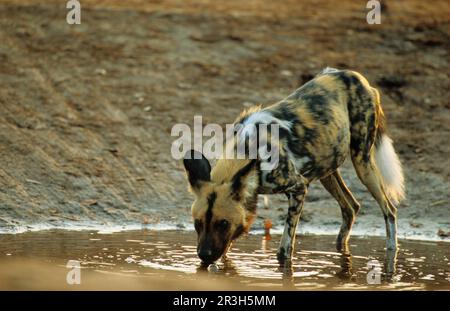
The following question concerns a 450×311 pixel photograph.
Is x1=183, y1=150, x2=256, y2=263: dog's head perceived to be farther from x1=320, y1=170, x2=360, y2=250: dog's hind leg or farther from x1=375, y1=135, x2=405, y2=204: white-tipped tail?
x1=375, y1=135, x2=405, y2=204: white-tipped tail

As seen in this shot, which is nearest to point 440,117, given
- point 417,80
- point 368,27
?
point 417,80

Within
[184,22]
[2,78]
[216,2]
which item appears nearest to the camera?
[2,78]

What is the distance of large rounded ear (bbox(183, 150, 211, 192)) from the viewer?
6.16 meters

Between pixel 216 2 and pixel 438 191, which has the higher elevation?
pixel 216 2

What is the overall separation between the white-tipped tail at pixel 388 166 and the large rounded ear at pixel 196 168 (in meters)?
2.07

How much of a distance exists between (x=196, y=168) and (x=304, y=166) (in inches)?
43.4

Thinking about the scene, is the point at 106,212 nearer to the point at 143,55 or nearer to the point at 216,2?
the point at 143,55

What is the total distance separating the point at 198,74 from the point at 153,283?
5.94m

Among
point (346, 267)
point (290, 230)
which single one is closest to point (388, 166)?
point (290, 230)

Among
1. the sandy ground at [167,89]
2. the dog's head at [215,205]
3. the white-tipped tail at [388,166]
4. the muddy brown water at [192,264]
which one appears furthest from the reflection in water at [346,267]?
the sandy ground at [167,89]

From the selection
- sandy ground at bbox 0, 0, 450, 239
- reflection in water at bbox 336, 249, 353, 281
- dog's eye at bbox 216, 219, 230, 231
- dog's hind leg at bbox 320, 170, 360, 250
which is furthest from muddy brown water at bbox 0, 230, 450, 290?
sandy ground at bbox 0, 0, 450, 239

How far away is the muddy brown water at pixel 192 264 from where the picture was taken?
18.6 feet
